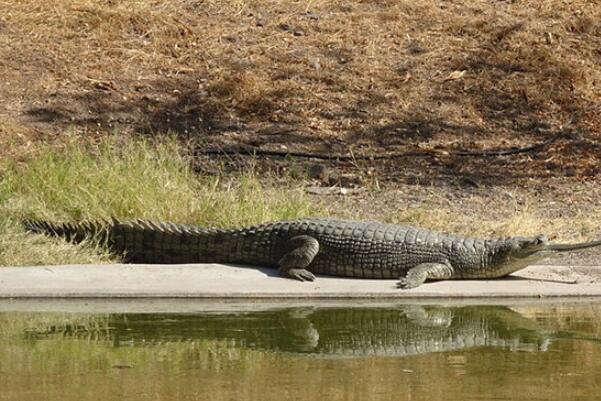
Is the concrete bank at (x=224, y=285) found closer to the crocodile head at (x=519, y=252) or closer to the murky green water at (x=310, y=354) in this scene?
the crocodile head at (x=519, y=252)

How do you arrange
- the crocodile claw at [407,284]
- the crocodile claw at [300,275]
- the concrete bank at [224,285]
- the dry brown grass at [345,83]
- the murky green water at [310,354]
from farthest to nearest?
1. the dry brown grass at [345,83]
2. the crocodile claw at [300,275]
3. the crocodile claw at [407,284]
4. the concrete bank at [224,285]
5. the murky green water at [310,354]

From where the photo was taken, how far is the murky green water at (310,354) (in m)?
6.24

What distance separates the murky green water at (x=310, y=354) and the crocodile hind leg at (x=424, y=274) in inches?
18.6

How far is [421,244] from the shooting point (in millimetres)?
9594

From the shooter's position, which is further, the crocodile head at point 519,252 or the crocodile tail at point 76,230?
the crocodile tail at point 76,230

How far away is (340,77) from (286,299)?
7264 millimetres

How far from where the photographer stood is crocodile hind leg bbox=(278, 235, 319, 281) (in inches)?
363

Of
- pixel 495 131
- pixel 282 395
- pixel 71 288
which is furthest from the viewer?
pixel 495 131

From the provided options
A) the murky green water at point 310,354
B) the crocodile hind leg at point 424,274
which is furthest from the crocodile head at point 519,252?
the murky green water at point 310,354

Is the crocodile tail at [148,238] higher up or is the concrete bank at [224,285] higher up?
the crocodile tail at [148,238]

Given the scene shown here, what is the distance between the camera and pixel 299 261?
9297 millimetres

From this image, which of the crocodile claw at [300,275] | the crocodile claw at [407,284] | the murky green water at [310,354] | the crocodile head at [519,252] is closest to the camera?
the murky green water at [310,354]

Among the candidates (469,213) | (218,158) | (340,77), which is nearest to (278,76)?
(340,77)

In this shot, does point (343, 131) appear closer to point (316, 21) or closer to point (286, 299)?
point (316, 21)
